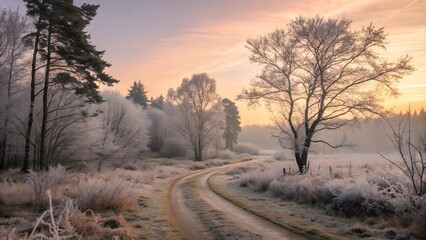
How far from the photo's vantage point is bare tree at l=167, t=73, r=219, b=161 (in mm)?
55250

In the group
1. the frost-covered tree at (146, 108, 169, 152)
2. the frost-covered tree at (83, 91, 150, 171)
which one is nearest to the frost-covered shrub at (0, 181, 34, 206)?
the frost-covered tree at (83, 91, 150, 171)

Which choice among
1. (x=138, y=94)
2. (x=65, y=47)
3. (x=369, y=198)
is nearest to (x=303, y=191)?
(x=369, y=198)

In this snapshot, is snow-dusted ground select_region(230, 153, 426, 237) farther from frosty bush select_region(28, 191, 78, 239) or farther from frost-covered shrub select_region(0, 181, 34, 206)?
frost-covered shrub select_region(0, 181, 34, 206)

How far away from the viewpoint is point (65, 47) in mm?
22734

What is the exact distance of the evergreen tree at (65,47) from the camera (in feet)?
70.8

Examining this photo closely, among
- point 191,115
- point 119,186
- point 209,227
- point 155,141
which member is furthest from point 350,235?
point 155,141

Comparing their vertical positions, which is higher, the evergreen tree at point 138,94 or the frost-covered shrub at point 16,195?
the evergreen tree at point 138,94

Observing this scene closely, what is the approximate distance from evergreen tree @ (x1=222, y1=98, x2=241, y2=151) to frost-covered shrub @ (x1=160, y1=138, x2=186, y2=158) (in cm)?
2324

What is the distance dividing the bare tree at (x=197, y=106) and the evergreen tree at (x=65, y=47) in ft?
107

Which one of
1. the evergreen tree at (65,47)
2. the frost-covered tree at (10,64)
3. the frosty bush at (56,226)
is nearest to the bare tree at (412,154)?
the frosty bush at (56,226)

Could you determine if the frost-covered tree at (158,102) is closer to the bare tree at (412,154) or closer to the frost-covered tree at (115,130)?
the frost-covered tree at (115,130)

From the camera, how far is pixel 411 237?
35.3ft

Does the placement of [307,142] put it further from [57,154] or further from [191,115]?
[191,115]

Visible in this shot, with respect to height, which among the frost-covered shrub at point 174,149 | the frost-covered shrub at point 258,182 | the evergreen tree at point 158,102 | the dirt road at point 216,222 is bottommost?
the dirt road at point 216,222
